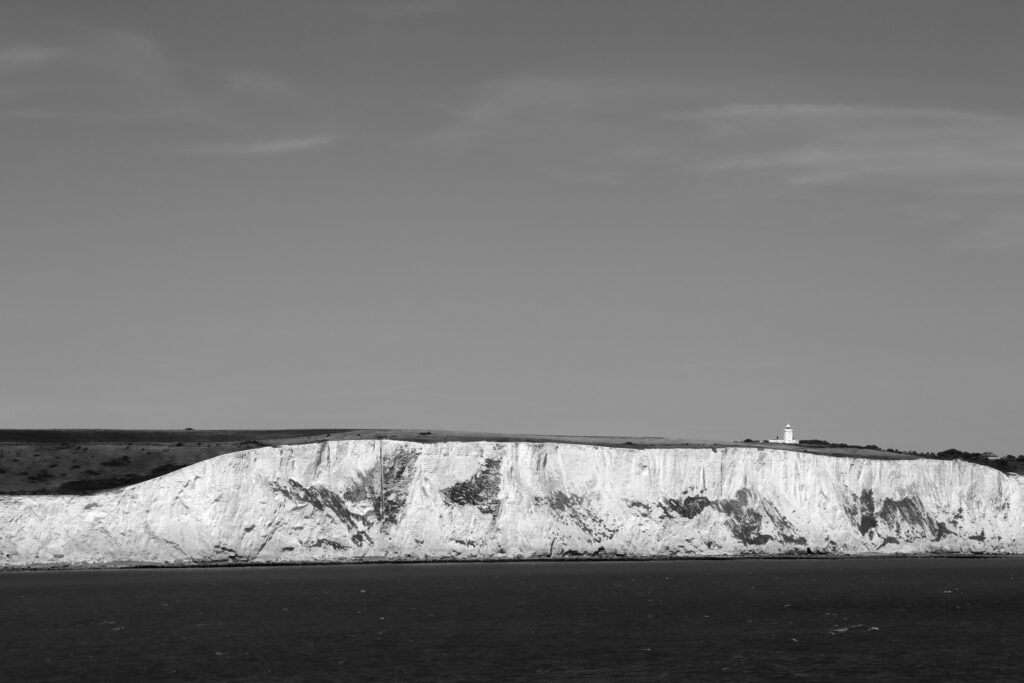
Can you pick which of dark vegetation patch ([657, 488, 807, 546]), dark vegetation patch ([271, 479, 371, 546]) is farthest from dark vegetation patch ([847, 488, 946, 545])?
dark vegetation patch ([271, 479, 371, 546])

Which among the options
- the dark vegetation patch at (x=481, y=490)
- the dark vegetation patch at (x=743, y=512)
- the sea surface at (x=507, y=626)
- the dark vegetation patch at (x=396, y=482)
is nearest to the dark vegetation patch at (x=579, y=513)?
the dark vegetation patch at (x=481, y=490)

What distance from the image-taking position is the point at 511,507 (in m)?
95.2

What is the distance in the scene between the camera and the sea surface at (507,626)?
152 feet

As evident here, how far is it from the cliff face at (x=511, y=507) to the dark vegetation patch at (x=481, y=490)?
3.7 inches

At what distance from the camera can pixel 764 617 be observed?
6244 centimetres

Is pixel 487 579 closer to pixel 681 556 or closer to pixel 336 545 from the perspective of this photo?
pixel 336 545

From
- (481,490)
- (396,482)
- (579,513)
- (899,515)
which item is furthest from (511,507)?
(899,515)

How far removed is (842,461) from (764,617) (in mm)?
42953

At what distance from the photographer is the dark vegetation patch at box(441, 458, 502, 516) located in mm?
94188

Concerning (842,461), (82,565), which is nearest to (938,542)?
(842,461)

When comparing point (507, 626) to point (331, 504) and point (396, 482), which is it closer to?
point (331, 504)

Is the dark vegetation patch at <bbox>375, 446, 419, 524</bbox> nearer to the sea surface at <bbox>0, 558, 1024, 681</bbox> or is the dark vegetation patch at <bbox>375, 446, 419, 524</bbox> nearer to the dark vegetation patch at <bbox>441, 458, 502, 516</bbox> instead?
the dark vegetation patch at <bbox>441, 458, 502, 516</bbox>

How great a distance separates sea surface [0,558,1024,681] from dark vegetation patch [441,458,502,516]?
18.7ft

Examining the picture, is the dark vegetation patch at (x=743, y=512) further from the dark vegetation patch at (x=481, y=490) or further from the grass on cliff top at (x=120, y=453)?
the dark vegetation patch at (x=481, y=490)
